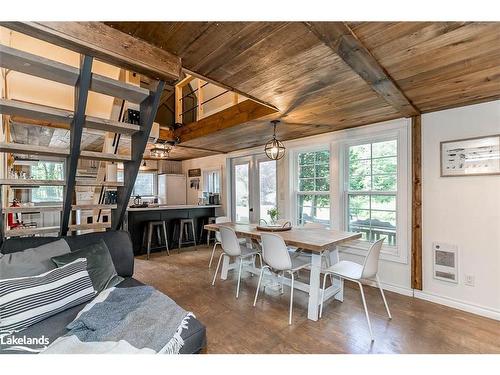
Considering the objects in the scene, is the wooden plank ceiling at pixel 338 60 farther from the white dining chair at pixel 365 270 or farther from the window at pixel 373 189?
the white dining chair at pixel 365 270

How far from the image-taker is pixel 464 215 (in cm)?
269

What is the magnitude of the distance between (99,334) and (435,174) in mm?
3511

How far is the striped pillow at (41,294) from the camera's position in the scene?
1416 mm

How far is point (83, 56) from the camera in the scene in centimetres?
147

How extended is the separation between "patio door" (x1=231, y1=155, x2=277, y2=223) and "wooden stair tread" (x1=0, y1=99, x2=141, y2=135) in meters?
3.35

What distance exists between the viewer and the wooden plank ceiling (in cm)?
146

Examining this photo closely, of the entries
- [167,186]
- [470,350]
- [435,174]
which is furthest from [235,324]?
[167,186]

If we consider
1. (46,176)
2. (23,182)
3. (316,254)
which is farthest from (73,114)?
(46,176)

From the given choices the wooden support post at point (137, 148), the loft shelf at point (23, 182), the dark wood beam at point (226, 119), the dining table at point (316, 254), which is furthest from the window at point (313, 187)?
the loft shelf at point (23, 182)

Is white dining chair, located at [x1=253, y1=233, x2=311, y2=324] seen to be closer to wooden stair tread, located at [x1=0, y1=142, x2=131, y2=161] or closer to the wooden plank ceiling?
the wooden plank ceiling

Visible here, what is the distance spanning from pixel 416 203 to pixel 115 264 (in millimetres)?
3439

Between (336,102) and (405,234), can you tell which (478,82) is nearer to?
(336,102)

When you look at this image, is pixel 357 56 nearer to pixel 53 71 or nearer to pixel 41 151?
pixel 53 71

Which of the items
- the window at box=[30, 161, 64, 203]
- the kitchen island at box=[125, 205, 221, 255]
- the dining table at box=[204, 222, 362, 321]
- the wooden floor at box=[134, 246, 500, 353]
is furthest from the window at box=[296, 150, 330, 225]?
the window at box=[30, 161, 64, 203]
